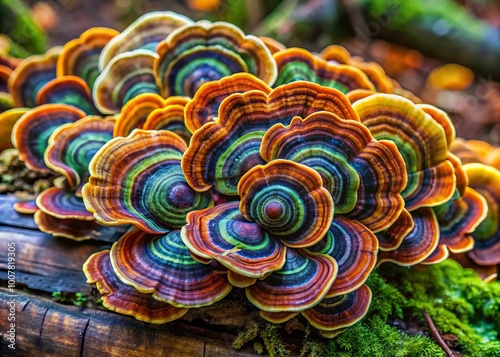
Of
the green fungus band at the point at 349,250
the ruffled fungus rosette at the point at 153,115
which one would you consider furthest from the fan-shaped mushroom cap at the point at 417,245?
the ruffled fungus rosette at the point at 153,115

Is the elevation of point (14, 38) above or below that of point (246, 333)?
above

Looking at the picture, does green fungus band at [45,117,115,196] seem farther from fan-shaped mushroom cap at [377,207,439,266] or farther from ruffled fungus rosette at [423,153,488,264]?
ruffled fungus rosette at [423,153,488,264]

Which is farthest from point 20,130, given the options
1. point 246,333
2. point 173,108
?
point 246,333

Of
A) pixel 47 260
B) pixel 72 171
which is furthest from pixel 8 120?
pixel 47 260

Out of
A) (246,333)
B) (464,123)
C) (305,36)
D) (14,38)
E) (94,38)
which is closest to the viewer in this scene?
(246,333)

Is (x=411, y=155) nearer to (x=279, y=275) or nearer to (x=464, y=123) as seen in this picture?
(x=279, y=275)

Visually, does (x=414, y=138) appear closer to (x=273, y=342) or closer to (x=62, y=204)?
(x=273, y=342)

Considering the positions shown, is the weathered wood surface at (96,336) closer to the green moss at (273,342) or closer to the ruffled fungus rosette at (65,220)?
the green moss at (273,342)
